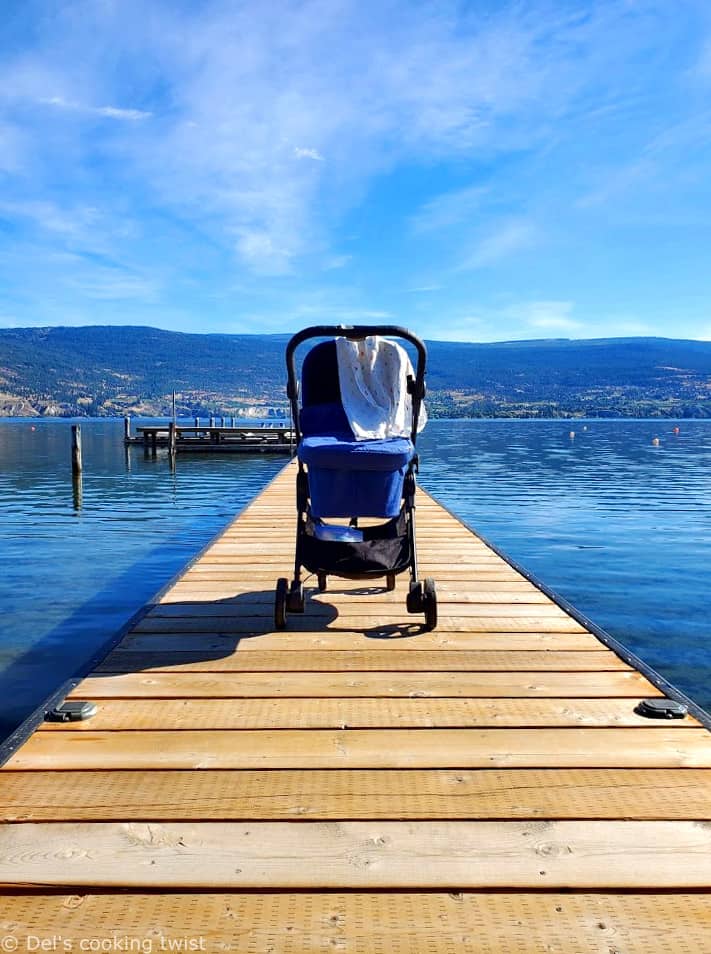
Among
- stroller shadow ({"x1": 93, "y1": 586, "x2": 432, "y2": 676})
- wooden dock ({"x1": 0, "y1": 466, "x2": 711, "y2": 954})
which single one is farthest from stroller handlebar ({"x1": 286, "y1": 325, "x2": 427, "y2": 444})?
wooden dock ({"x1": 0, "y1": 466, "x2": 711, "y2": 954})

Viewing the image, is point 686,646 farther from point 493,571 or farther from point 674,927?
point 674,927

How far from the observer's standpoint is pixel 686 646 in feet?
20.2

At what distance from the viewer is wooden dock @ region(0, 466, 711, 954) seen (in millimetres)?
1653

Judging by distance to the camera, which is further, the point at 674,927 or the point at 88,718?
the point at 88,718

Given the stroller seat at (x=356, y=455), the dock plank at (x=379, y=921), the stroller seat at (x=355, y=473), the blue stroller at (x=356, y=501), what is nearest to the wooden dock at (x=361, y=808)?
the dock plank at (x=379, y=921)

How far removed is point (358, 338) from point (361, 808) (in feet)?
9.63

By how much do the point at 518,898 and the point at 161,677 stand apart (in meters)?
2.07

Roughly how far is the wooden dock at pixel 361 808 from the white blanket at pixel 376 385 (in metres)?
1.44

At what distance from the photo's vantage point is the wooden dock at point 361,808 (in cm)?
165

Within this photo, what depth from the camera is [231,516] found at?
14805 mm

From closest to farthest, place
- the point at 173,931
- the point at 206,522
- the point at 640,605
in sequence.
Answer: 1. the point at 173,931
2. the point at 640,605
3. the point at 206,522

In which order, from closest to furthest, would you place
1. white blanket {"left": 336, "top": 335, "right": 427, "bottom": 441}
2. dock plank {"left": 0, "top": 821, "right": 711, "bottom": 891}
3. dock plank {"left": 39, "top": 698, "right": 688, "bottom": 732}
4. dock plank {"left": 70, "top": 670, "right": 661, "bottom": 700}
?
dock plank {"left": 0, "top": 821, "right": 711, "bottom": 891}, dock plank {"left": 39, "top": 698, "right": 688, "bottom": 732}, dock plank {"left": 70, "top": 670, "right": 661, "bottom": 700}, white blanket {"left": 336, "top": 335, "right": 427, "bottom": 441}

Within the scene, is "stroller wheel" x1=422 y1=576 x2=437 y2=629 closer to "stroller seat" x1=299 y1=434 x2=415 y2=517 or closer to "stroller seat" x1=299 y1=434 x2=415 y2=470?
"stroller seat" x1=299 y1=434 x2=415 y2=517

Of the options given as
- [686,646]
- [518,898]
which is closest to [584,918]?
[518,898]
